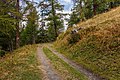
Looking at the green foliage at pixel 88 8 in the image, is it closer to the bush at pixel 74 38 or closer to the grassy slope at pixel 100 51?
the bush at pixel 74 38

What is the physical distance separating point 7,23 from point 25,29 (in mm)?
51560

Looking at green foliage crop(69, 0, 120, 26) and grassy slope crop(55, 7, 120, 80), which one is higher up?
green foliage crop(69, 0, 120, 26)

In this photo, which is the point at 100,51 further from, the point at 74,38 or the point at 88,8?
the point at 88,8

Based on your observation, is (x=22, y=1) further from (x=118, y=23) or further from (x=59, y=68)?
(x=59, y=68)

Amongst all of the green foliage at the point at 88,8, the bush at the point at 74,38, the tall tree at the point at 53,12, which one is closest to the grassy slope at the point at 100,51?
the bush at the point at 74,38

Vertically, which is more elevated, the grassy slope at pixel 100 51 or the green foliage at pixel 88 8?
the green foliage at pixel 88 8

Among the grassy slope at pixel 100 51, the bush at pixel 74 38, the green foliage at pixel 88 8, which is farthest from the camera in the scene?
the green foliage at pixel 88 8

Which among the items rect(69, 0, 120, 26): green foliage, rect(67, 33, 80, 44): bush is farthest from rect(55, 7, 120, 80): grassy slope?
rect(69, 0, 120, 26): green foliage

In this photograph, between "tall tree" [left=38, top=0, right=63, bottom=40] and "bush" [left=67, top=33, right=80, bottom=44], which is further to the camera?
"tall tree" [left=38, top=0, right=63, bottom=40]

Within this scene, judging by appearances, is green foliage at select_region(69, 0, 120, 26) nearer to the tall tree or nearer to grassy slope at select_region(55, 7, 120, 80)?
the tall tree

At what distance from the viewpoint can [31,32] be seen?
229 ft

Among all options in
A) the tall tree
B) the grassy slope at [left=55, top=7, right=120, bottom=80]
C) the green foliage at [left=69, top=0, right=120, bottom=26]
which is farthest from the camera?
the tall tree

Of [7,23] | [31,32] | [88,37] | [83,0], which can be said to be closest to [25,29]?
[31,32]

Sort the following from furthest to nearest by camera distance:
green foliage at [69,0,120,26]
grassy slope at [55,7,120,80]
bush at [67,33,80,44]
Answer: green foliage at [69,0,120,26] → bush at [67,33,80,44] → grassy slope at [55,7,120,80]
